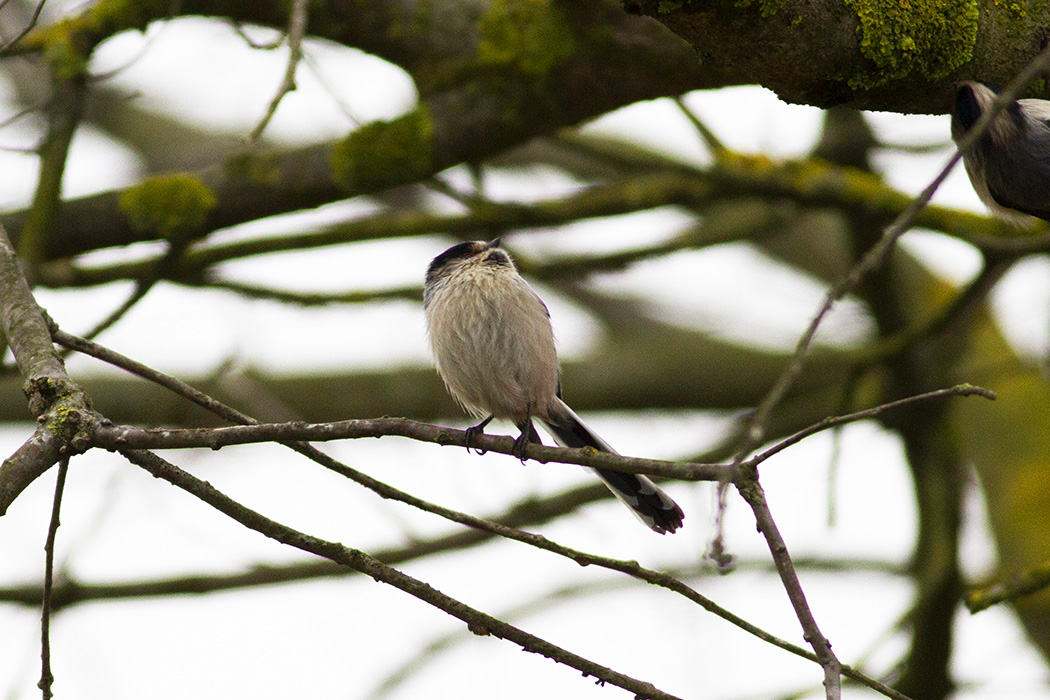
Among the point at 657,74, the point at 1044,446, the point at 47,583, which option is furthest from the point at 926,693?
the point at 47,583

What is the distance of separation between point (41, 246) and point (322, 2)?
55.3 inches

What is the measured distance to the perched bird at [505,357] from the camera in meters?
3.52

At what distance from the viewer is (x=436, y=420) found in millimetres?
5238

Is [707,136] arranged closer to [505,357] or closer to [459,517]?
[505,357]

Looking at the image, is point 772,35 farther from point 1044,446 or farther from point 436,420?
point 1044,446

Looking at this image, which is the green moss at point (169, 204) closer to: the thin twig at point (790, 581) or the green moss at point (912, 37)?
the green moss at point (912, 37)

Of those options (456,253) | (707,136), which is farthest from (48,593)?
(707,136)

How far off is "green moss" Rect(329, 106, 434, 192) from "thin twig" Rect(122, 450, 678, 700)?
6.69ft

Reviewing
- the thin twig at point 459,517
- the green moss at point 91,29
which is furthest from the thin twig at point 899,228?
the green moss at point 91,29

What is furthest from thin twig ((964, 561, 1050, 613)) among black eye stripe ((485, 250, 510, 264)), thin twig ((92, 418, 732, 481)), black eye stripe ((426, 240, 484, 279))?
black eye stripe ((426, 240, 484, 279))

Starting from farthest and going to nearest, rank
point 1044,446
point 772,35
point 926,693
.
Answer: point 1044,446 → point 926,693 → point 772,35

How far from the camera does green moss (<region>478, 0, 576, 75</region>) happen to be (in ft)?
12.1

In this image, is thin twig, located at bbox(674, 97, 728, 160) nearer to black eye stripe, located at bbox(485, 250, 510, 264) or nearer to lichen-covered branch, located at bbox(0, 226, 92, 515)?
black eye stripe, located at bbox(485, 250, 510, 264)

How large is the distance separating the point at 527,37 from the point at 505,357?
1.23m
